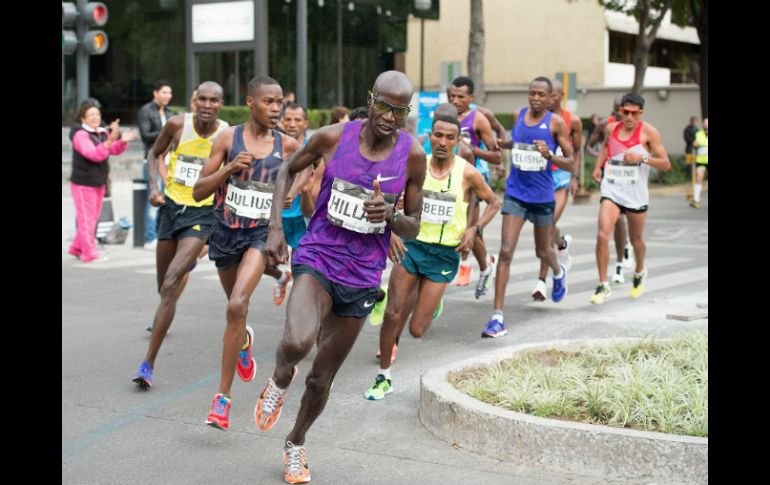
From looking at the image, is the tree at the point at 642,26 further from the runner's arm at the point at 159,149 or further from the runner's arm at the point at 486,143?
the runner's arm at the point at 159,149

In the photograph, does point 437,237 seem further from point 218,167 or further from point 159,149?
point 159,149

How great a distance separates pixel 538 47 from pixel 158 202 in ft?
119

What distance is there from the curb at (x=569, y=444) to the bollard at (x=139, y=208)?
10176 mm

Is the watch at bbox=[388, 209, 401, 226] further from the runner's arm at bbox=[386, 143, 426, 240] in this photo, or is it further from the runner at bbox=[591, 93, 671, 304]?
the runner at bbox=[591, 93, 671, 304]

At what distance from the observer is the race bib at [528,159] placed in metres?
10.2

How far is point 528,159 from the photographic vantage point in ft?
33.6

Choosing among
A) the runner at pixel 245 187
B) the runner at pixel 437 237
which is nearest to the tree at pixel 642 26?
the runner at pixel 437 237

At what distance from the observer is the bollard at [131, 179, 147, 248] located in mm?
15680

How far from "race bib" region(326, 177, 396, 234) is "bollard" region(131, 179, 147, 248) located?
10495mm

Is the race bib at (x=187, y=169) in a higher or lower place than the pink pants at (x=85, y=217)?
higher

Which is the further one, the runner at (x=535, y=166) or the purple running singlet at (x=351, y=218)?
the runner at (x=535, y=166)

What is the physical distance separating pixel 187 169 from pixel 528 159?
3433 mm
